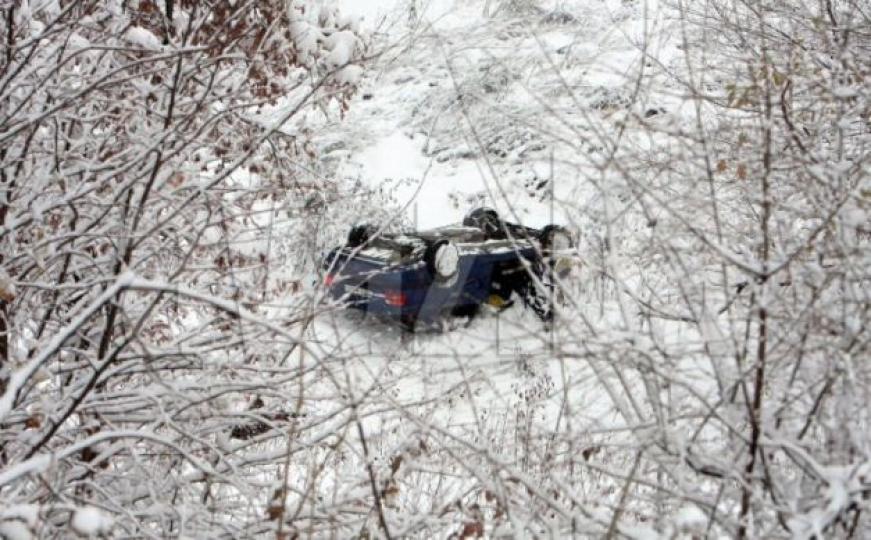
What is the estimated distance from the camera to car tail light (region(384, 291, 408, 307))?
7617mm

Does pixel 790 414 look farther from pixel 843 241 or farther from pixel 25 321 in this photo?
pixel 25 321

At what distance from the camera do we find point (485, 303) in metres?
8.57

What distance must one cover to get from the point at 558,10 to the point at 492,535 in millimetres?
15195

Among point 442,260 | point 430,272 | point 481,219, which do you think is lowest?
point 430,272

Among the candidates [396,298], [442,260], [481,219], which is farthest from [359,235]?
[481,219]

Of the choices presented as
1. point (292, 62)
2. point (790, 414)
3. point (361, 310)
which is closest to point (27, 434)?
point (292, 62)

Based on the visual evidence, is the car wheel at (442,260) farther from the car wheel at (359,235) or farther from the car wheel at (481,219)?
the car wheel at (481,219)

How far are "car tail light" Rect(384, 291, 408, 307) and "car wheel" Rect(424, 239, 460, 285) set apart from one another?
1.35 ft

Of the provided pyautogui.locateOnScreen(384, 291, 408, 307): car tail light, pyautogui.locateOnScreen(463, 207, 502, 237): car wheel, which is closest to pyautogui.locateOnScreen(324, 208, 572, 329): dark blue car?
pyautogui.locateOnScreen(384, 291, 408, 307): car tail light

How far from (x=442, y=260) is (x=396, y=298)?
2.12 feet

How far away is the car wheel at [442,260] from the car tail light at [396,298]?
41 cm

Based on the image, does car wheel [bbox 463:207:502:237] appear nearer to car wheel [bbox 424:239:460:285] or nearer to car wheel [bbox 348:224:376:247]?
car wheel [bbox 424:239:460:285]

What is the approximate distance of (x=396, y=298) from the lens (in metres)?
7.63

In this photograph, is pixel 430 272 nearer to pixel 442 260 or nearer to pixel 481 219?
pixel 442 260
